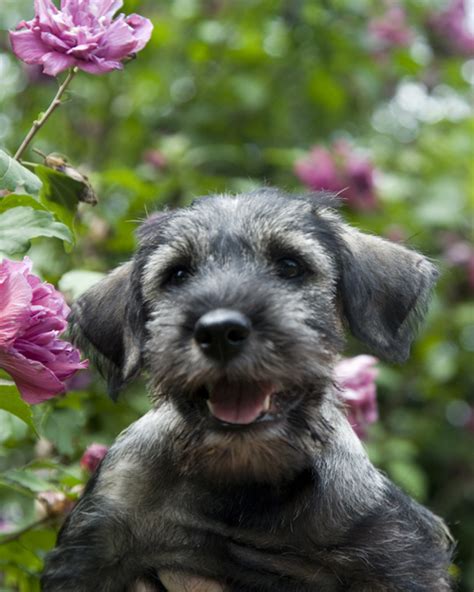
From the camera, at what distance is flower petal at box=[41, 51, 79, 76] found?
2.97 metres

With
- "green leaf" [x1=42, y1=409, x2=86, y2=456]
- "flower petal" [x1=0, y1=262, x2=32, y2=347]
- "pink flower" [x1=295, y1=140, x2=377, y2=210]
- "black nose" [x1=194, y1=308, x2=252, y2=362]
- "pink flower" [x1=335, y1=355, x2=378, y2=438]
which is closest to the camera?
"flower petal" [x1=0, y1=262, x2=32, y2=347]

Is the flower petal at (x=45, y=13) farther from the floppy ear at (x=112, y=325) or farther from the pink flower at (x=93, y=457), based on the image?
the pink flower at (x=93, y=457)

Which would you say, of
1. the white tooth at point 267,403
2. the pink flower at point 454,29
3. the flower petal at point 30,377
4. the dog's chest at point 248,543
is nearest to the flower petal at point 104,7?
the flower petal at point 30,377

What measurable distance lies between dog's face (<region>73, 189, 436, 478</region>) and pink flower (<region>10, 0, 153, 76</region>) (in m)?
0.61

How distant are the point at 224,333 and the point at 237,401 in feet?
0.85

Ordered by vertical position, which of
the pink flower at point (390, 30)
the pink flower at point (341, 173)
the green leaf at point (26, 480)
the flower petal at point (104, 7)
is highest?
the flower petal at point (104, 7)

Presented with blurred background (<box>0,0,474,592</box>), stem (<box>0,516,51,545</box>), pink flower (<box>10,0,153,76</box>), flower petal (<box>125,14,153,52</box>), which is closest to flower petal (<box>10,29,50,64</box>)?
pink flower (<box>10,0,153,76</box>)

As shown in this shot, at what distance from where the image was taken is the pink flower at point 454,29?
7.20 meters

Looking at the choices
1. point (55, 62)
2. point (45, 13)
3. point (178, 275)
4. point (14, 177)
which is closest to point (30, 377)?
point (14, 177)

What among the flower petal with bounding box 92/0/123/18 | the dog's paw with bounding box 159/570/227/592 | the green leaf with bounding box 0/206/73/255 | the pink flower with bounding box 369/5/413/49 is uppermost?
the flower petal with bounding box 92/0/123/18

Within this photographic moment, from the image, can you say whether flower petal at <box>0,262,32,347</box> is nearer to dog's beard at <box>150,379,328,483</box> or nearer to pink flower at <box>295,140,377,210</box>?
dog's beard at <box>150,379,328,483</box>

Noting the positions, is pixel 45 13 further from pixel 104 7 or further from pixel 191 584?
pixel 191 584

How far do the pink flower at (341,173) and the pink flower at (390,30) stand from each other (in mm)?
1056

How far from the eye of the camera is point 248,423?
2.86 m
